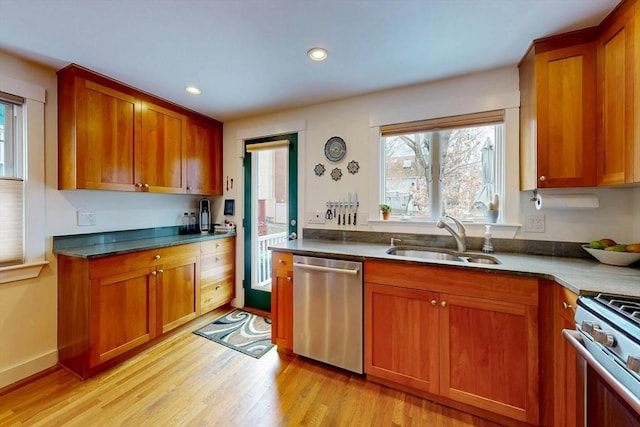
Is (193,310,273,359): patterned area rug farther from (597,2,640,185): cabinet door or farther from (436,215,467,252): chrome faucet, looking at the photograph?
(597,2,640,185): cabinet door

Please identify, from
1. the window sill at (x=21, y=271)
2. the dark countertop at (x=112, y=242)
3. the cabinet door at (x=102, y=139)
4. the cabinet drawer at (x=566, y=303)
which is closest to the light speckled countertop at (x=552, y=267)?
the cabinet drawer at (x=566, y=303)

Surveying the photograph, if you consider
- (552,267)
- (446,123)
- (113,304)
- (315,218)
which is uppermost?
(446,123)

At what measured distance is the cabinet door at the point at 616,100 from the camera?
4.25 feet

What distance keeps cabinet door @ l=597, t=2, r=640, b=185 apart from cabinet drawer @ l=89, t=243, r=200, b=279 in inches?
121

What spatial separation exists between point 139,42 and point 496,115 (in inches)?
97.6

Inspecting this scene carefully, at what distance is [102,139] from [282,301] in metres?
1.91

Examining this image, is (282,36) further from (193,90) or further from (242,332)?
(242,332)

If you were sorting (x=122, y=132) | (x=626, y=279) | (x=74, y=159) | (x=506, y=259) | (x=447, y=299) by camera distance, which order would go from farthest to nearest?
(x=122, y=132) < (x=74, y=159) < (x=506, y=259) < (x=447, y=299) < (x=626, y=279)

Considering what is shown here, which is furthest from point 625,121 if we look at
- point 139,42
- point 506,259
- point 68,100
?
point 68,100

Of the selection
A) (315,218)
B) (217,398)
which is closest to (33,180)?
(217,398)

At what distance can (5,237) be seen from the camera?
180 cm

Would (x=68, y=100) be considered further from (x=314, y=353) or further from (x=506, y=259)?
(x=506, y=259)

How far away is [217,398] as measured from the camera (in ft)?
5.57

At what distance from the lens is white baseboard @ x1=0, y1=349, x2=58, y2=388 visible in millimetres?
1776
